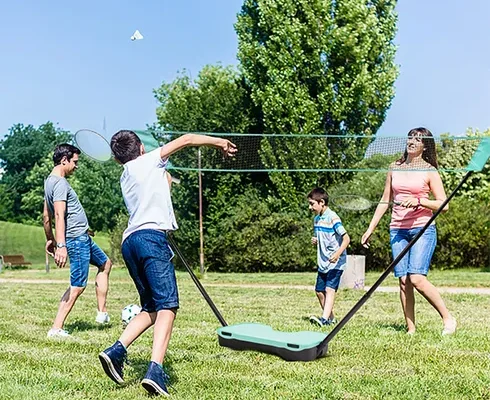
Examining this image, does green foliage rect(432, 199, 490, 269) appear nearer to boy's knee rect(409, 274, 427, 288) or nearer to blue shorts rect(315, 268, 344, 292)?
blue shorts rect(315, 268, 344, 292)

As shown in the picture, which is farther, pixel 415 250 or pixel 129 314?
pixel 129 314

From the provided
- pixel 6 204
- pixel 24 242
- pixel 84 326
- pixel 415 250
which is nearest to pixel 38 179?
pixel 6 204

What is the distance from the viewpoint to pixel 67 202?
737cm

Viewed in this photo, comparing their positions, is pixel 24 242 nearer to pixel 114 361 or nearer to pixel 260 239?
pixel 260 239

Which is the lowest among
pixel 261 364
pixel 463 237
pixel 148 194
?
pixel 463 237

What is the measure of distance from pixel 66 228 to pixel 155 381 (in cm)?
325

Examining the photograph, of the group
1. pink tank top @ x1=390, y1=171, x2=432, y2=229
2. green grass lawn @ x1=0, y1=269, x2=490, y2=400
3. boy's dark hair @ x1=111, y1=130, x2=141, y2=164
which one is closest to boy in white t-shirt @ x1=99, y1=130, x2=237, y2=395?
boy's dark hair @ x1=111, y1=130, x2=141, y2=164

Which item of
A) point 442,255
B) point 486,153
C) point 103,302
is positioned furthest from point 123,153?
point 442,255

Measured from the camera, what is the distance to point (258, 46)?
28.1 m

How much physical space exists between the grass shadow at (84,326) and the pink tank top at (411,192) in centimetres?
347

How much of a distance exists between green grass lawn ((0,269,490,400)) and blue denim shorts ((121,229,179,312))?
593 mm

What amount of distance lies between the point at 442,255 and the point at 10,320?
18.2 m

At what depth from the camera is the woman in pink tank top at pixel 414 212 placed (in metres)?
6.69

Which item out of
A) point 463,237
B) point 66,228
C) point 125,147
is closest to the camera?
point 125,147
